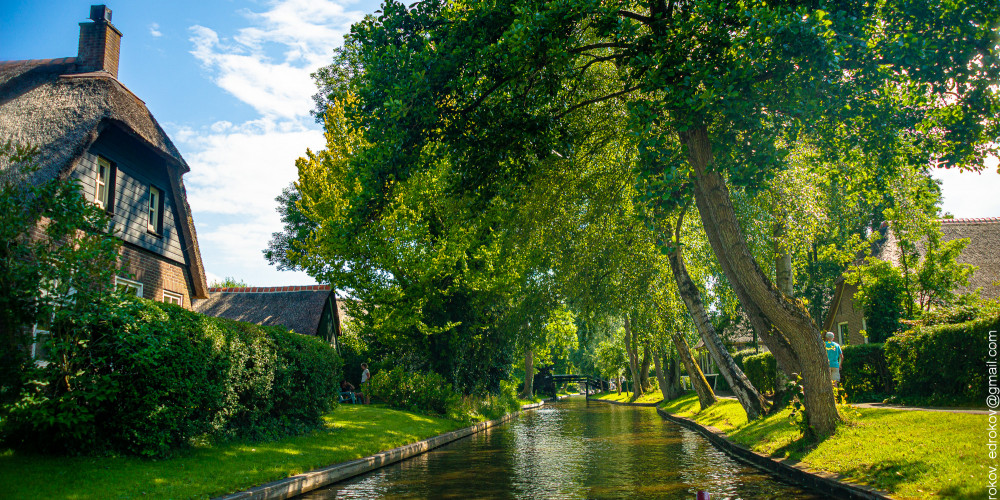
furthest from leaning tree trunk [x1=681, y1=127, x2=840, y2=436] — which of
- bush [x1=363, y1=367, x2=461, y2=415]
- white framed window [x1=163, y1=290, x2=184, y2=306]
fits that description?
bush [x1=363, y1=367, x2=461, y2=415]

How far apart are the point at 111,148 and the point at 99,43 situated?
3956 mm

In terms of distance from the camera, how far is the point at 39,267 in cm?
935

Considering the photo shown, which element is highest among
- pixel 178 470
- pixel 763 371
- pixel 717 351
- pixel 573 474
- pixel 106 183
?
pixel 106 183

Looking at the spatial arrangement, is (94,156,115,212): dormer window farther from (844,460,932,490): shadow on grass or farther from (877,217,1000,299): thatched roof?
(877,217,1000,299): thatched roof

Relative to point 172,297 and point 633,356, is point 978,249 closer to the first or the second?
point 633,356

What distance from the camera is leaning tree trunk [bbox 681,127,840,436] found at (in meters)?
11.1

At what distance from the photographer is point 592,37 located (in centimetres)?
1619

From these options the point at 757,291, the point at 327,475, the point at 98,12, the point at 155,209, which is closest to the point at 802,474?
the point at 757,291

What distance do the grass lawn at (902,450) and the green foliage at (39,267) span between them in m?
11.2

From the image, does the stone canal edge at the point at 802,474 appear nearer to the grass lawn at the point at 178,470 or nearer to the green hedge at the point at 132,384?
the grass lawn at the point at 178,470

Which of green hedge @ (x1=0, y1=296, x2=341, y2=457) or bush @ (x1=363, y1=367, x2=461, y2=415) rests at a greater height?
green hedge @ (x1=0, y1=296, x2=341, y2=457)

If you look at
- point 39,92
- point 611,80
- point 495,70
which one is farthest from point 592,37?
point 39,92

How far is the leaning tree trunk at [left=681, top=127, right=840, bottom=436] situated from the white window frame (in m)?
13.7

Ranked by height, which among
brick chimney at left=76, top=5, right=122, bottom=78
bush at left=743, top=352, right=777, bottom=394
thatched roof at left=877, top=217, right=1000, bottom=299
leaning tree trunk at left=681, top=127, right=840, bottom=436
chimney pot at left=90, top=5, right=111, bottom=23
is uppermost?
chimney pot at left=90, top=5, right=111, bottom=23
